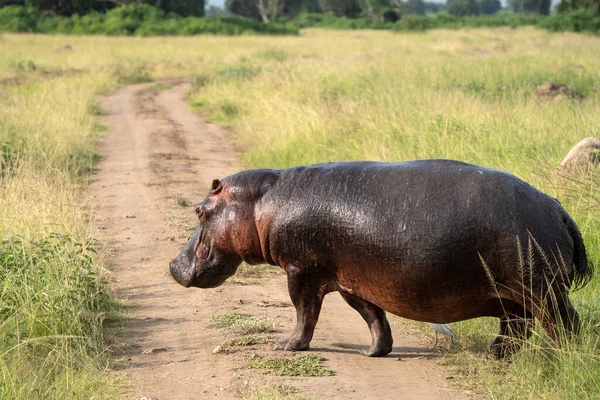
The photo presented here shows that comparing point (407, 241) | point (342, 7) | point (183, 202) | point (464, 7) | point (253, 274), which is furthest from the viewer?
point (464, 7)

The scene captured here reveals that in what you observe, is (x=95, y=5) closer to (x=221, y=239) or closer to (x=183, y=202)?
(x=183, y=202)

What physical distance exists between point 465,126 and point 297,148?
101 inches

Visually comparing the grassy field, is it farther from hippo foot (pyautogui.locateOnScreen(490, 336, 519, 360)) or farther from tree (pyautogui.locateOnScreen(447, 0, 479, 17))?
tree (pyautogui.locateOnScreen(447, 0, 479, 17))

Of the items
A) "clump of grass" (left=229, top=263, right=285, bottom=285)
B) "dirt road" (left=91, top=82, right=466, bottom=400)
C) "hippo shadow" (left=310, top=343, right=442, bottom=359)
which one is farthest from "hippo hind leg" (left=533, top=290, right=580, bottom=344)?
"clump of grass" (left=229, top=263, right=285, bottom=285)

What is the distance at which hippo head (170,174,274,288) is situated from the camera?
5.27 metres

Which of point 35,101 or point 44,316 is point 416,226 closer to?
point 44,316

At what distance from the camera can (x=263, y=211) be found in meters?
5.18

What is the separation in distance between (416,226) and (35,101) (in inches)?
493

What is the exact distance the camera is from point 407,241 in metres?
4.47

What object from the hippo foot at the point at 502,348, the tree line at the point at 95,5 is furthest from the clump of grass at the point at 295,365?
the tree line at the point at 95,5

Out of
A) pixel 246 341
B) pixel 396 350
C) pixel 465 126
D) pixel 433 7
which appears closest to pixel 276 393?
pixel 246 341

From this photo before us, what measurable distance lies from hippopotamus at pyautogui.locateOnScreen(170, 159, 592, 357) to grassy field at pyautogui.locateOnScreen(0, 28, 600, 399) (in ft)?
1.22

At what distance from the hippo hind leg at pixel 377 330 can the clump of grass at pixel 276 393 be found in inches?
30.7

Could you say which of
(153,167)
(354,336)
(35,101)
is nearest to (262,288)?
(354,336)
